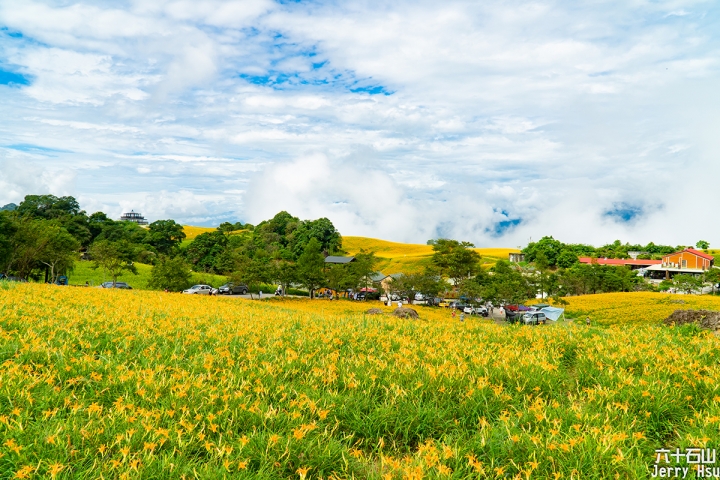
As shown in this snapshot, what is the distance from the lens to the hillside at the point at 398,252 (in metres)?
88.8

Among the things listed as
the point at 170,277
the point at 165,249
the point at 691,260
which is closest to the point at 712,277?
the point at 691,260

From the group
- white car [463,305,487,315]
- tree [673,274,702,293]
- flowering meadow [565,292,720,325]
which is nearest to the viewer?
flowering meadow [565,292,720,325]

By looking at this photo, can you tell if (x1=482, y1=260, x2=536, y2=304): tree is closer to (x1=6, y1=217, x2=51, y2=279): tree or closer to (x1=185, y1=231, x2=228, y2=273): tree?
(x1=6, y1=217, x2=51, y2=279): tree

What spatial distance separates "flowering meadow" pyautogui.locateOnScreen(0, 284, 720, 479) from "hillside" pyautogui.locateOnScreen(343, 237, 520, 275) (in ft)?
256

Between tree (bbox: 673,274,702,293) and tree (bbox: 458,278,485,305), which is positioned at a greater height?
tree (bbox: 673,274,702,293)

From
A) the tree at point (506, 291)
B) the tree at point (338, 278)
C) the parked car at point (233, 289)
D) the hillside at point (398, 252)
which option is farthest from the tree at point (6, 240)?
the hillside at point (398, 252)

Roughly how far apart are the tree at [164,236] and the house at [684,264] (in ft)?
268

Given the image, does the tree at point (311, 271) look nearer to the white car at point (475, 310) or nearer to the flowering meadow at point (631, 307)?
the white car at point (475, 310)

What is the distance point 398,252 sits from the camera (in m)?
111

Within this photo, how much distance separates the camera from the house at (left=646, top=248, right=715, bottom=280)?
70938 millimetres

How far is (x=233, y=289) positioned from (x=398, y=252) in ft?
217

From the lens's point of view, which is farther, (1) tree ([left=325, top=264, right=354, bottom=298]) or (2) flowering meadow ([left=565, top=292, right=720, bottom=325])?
(1) tree ([left=325, top=264, right=354, bottom=298])

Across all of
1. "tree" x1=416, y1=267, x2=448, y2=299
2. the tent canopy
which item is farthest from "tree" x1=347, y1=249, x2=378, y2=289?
the tent canopy

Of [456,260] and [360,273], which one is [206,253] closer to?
[360,273]
